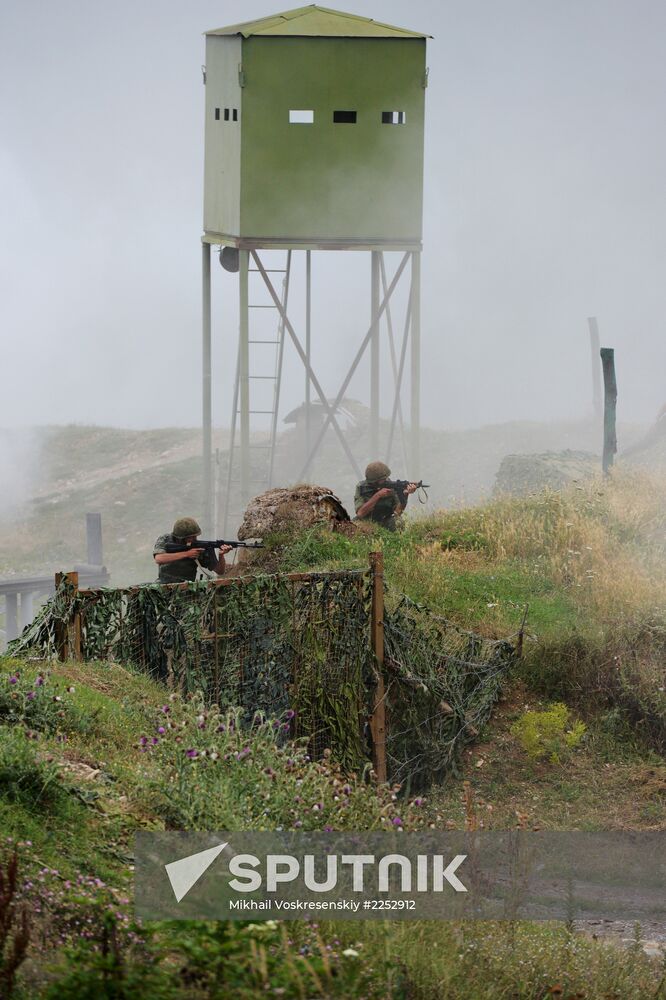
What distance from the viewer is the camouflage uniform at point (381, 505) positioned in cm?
1701

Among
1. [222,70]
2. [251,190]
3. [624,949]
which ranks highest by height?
[222,70]

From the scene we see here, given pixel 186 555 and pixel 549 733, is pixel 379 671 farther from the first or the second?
pixel 186 555

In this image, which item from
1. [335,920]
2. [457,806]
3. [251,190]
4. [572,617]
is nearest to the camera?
[335,920]

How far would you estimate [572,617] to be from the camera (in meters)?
14.0

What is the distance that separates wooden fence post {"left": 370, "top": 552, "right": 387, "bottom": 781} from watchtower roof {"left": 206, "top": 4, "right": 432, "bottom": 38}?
12.5 metres

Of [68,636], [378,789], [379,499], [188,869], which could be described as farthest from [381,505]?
[188,869]

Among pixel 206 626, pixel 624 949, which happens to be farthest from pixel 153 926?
pixel 206 626

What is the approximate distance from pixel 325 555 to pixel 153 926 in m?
9.44

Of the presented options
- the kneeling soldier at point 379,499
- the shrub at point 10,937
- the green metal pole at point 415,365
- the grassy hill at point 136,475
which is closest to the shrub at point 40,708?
the shrub at point 10,937

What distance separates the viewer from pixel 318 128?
2028 centimetres

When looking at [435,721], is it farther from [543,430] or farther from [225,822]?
[543,430]

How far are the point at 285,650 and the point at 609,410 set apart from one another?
13.8 meters

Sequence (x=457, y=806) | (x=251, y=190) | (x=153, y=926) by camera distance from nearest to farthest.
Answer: (x=153, y=926) → (x=457, y=806) → (x=251, y=190)
